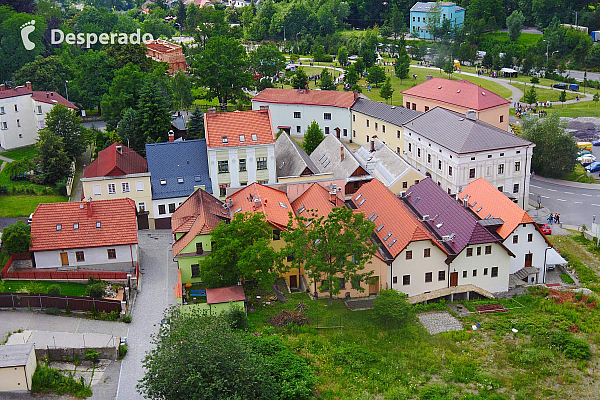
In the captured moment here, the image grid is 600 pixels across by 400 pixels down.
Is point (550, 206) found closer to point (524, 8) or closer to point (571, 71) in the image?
point (571, 71)

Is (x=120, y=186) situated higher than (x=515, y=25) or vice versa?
(x=515, y=25)

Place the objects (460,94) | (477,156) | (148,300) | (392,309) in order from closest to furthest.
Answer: (392,309)
(148,300)
(477,156)
(460,94)

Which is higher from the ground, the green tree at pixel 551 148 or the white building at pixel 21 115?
the white building at pixel 21 115

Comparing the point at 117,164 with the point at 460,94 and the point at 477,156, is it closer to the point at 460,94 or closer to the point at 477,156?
the point at 477,156

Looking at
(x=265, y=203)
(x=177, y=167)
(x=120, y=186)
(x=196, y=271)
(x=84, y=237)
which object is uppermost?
(x=177, y=167)

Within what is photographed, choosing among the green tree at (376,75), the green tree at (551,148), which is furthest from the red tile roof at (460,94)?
the green tree at (376,75)

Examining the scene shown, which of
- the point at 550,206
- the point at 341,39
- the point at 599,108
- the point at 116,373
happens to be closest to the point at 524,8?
the point at 341,39

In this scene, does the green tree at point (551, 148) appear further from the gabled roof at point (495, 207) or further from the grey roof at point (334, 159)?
the grey roof at point (334, 159)

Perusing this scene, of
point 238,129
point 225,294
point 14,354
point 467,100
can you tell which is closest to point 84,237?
point 225,294
